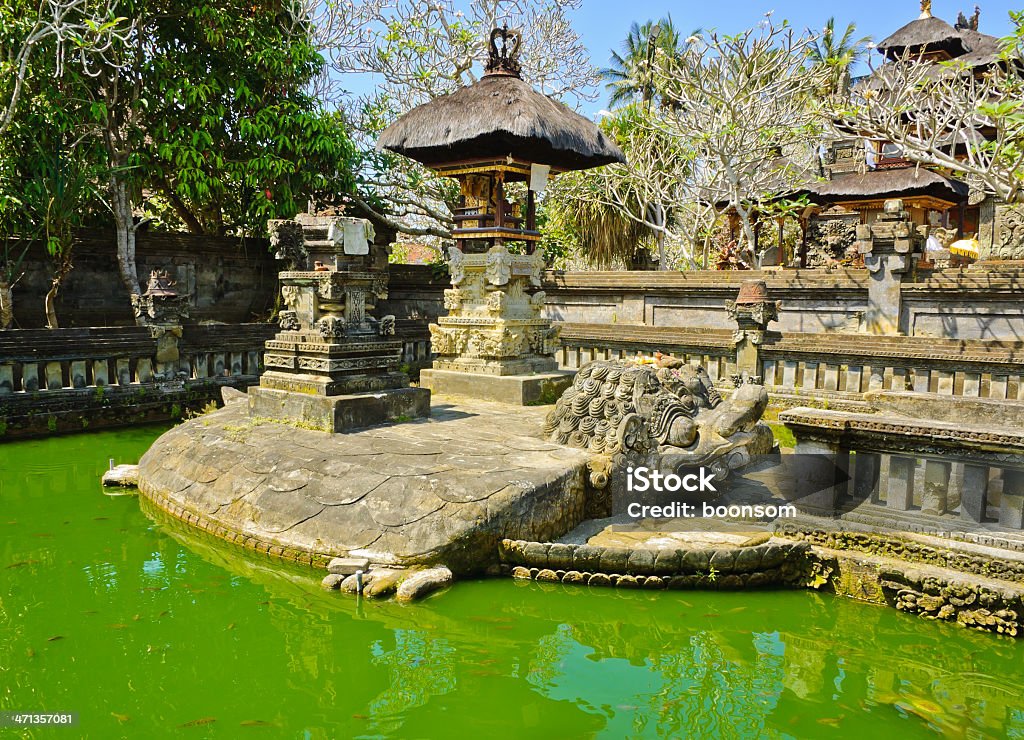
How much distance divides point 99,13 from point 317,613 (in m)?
11.6

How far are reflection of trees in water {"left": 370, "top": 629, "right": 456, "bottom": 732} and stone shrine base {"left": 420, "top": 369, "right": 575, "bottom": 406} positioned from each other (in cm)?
483

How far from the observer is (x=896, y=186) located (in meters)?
15.6

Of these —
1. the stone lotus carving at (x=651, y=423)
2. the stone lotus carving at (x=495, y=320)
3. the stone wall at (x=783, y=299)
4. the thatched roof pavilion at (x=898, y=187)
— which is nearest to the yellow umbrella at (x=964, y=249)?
the thatched roof pavilion at (x=898, y=187)

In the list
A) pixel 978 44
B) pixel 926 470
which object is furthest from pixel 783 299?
pixel 978 44

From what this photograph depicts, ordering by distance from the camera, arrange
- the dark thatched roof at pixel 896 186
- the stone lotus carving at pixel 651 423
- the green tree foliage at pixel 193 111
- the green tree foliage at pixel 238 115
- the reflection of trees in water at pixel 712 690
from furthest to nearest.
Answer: the dark thatched roof at pixel 896 186 < the green tree foliage at pixel 238 115 < the green tree foliage at pixel 193 111 < the stone lotus carving at pixel 651 423 < the reflection of trees in water at pixel 712 690

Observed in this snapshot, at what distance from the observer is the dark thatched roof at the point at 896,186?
50.3 ft

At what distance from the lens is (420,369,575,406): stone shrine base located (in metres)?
8.91

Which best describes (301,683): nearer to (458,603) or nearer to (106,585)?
(458,603)

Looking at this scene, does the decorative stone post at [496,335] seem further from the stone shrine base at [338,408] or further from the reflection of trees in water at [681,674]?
the reflection of trees in water at [681,674]

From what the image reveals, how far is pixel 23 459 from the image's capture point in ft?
26.4

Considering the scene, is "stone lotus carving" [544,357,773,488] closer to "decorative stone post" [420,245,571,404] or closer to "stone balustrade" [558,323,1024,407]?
"decorative stone post" [420,245,571,404]

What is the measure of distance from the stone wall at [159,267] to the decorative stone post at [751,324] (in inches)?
404

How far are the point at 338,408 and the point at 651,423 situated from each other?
9.40ft

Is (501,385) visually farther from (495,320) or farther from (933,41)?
(933,41)
